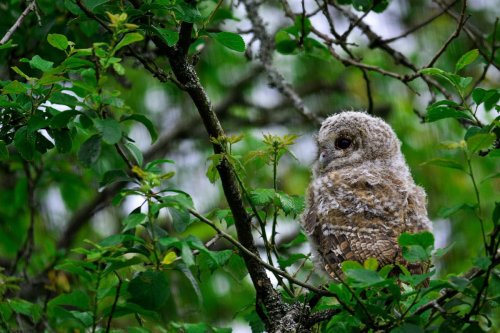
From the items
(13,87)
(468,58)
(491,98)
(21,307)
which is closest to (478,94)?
(491,98)

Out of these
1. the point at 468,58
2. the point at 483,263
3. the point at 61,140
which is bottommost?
the point at 483,263

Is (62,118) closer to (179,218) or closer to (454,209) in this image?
(179,218)

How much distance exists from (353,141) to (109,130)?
216 centimetres

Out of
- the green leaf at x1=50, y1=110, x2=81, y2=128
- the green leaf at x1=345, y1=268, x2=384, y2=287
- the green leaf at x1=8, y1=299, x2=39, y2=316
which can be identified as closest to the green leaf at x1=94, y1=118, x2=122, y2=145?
the green leaf at x1=50, y1=110, x2=81, y2=128

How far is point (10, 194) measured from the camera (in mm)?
4977

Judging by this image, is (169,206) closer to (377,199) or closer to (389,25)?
(377,199)

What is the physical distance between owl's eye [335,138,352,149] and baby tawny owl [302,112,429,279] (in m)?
0.14

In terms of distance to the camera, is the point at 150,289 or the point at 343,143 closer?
the point at 150,289

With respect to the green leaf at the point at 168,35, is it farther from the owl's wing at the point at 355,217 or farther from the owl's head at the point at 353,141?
the owl's head at the point at 353,141

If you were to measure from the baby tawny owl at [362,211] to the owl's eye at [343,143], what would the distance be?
0.47 feet

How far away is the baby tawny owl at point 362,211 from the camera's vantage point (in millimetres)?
3045

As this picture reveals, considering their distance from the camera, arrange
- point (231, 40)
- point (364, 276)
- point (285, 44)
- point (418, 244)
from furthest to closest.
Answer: point (285, 44) < point (231, 40) < point (418, 244) < point (364, 276)

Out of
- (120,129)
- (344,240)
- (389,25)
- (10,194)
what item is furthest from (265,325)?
(389,25)

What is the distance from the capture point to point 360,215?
317cm
